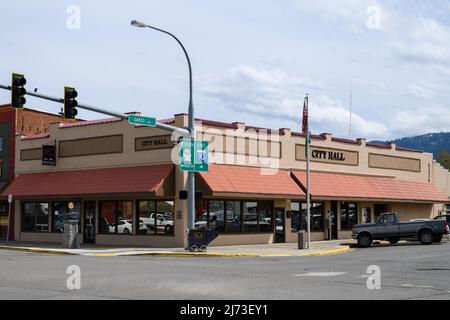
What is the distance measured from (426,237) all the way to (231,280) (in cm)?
1982

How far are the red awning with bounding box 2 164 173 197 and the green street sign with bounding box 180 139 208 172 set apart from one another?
279 cm

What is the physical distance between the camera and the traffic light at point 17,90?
22.3m

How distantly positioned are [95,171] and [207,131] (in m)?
7.17

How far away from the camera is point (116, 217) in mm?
34969

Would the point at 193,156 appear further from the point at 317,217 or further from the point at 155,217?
the point at 317,217

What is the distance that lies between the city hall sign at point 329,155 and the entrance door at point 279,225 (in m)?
3.50

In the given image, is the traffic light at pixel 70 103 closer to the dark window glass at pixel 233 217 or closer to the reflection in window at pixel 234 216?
the reflection in window at pixel 234 216

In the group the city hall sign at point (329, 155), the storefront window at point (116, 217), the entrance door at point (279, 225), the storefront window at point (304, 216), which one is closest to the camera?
the storefront window at point (116, 217)

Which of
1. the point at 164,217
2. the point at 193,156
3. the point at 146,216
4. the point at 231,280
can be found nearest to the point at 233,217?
the point at 164,217

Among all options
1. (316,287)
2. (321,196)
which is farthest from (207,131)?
(316,287)

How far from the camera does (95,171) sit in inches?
1406

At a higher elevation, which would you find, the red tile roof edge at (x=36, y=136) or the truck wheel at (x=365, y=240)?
the red tile roof edge at (x=36, y=136)

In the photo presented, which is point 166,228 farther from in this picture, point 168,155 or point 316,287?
point 316,287

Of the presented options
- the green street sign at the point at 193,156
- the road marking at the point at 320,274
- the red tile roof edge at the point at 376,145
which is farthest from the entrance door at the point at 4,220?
the road marking at the point at 320,274
